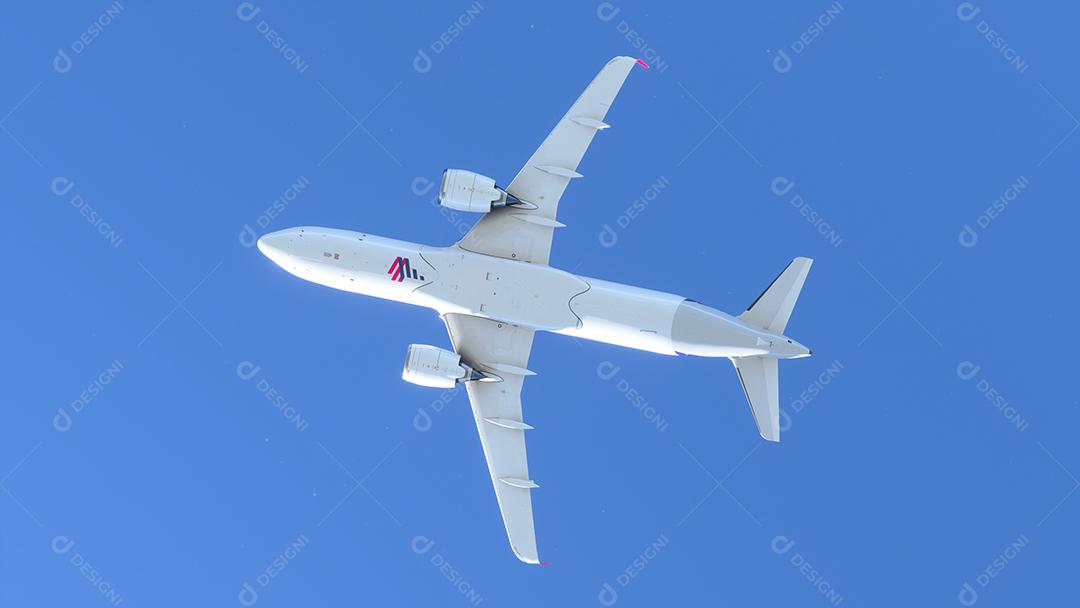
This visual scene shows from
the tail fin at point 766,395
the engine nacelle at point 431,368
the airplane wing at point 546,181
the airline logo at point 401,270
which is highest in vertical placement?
the airplane wing at point 546,181

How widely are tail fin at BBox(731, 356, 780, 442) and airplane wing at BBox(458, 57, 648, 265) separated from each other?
356 inches

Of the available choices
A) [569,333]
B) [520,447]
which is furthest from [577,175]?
[520,447]

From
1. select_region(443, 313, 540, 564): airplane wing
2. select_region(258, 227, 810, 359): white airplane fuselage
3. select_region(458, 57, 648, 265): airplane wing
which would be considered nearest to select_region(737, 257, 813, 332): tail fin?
select_region(258, 227, 810, 359): white airplane fuselage

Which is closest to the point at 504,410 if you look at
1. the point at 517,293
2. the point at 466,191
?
the point at 517,293

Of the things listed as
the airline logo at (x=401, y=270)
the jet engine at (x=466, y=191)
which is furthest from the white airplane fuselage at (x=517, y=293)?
the jet engine at (x=466, y=191)

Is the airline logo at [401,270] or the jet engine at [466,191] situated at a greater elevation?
the jet engine at [466,191]

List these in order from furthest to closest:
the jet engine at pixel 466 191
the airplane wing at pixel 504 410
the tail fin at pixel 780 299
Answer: the airplane wing at pixel 504 410
the jet engine at pixel 466 191
the tail fin at pixel 780 299

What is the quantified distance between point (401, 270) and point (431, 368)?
3.86m

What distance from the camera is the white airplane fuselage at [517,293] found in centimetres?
3369

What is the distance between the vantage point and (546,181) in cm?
3488

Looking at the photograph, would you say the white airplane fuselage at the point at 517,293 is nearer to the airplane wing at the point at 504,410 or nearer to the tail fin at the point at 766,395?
the tail fin at the point at 766,395

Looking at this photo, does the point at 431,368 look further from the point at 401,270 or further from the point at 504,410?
the point at 401,270

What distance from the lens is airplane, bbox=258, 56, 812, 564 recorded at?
111ft

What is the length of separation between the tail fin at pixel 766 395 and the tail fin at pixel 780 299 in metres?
1.31
